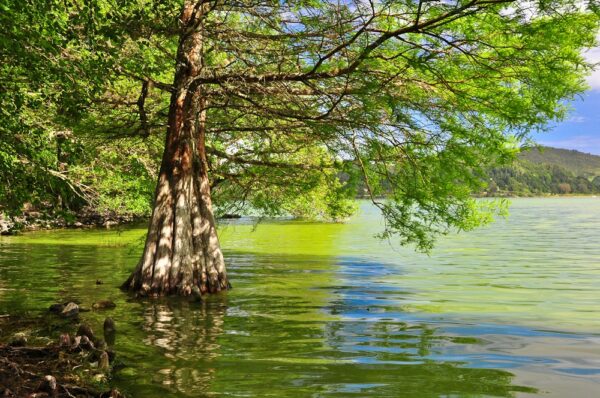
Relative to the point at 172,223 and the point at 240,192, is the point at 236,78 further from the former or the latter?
the point at 240,192

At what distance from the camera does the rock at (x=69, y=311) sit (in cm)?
1245

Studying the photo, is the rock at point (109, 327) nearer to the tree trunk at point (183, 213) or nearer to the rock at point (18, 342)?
the rock at point (18, 342)

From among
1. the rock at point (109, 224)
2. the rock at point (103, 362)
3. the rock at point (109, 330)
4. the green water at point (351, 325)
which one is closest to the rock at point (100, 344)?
the green water at point (351, 325)

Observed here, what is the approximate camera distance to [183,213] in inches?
596

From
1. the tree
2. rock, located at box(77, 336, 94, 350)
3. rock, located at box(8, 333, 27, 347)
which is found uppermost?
the tree

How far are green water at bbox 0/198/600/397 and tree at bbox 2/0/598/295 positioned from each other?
2186 millimetres

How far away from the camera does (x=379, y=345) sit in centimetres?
1048

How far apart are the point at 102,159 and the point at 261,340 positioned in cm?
1471

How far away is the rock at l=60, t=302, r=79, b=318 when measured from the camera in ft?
40.8

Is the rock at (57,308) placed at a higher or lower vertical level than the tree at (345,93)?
lower

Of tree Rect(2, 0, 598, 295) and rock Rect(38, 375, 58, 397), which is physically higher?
tree Rect(2, 0, 598, 295)

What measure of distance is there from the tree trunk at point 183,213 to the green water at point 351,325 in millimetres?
656

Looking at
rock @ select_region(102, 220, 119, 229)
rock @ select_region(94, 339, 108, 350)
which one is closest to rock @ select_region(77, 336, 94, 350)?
rock @ select_region(94, 339, 108, 350)

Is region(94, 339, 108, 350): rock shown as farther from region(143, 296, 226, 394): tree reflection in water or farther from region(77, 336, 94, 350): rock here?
region(143, 296, 226, 394): tree reflection in water
